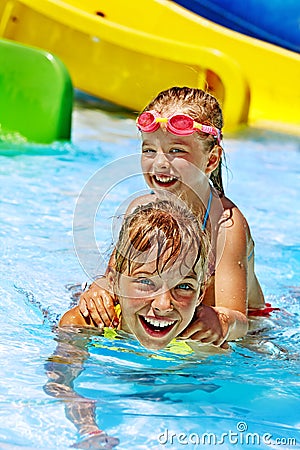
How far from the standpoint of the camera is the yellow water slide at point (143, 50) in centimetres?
658

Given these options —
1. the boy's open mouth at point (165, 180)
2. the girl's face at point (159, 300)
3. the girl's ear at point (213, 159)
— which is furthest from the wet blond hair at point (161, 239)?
the girl's ear at point (213, 159)

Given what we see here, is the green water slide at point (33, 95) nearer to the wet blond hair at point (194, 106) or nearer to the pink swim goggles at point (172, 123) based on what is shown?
the wet blond hair at point (194, 106)

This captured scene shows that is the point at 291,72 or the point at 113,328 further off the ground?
the point at 291,72

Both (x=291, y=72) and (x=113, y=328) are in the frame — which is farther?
(x=291, y=72)

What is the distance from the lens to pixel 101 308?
258cm

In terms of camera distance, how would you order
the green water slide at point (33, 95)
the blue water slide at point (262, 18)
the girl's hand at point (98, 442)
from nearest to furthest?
the girl's hand at point (98, 442), the green water slide at point (33, 95), the blue water slide at point (262, 18)

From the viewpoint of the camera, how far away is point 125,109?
700 centimetres

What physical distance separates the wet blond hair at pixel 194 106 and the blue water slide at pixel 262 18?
4.49 meters

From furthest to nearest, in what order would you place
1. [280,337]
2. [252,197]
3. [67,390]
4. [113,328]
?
[252,197], [280,337], [113,328], [67,390]

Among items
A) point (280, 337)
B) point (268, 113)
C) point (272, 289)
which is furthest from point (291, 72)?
point (280, 337)

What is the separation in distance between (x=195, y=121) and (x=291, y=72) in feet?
14.6

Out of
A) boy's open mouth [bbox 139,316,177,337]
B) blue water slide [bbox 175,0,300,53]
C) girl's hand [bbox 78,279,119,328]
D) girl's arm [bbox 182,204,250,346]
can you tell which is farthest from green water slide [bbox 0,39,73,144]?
boy's open mouth [bbox 139,316,177,337]

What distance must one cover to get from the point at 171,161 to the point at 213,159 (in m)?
0.19

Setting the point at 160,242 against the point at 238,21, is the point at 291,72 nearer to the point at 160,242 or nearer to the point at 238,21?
the point at 238,21
